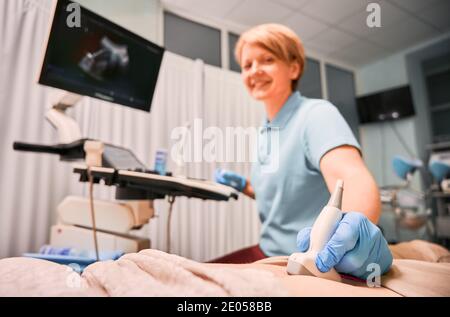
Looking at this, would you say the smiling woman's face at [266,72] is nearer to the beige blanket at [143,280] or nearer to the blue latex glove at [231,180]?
the blue latex glove at [231,180]

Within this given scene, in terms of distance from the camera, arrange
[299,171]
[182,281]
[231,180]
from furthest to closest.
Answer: [231,180] → [299,171] → [182,281]

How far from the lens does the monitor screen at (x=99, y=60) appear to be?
74cm

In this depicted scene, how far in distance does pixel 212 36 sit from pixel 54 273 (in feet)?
3.37

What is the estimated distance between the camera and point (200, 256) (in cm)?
179

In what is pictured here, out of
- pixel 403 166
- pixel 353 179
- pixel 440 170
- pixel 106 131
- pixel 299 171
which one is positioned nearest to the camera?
pixel 353 179

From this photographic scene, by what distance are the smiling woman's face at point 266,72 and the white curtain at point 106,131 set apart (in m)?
0.65

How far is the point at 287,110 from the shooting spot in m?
0.84

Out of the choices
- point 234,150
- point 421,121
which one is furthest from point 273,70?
point 421,121

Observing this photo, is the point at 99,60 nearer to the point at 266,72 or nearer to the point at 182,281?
the point at 266,72

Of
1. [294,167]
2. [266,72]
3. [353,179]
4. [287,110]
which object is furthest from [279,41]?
[353,179]

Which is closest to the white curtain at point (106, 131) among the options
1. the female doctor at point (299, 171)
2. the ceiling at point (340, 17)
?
the ceiling at point (340, 17)

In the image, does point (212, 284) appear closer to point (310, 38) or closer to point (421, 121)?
point (310, 38)

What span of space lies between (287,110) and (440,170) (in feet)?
7.90

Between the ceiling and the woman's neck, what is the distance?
185 millimetres
